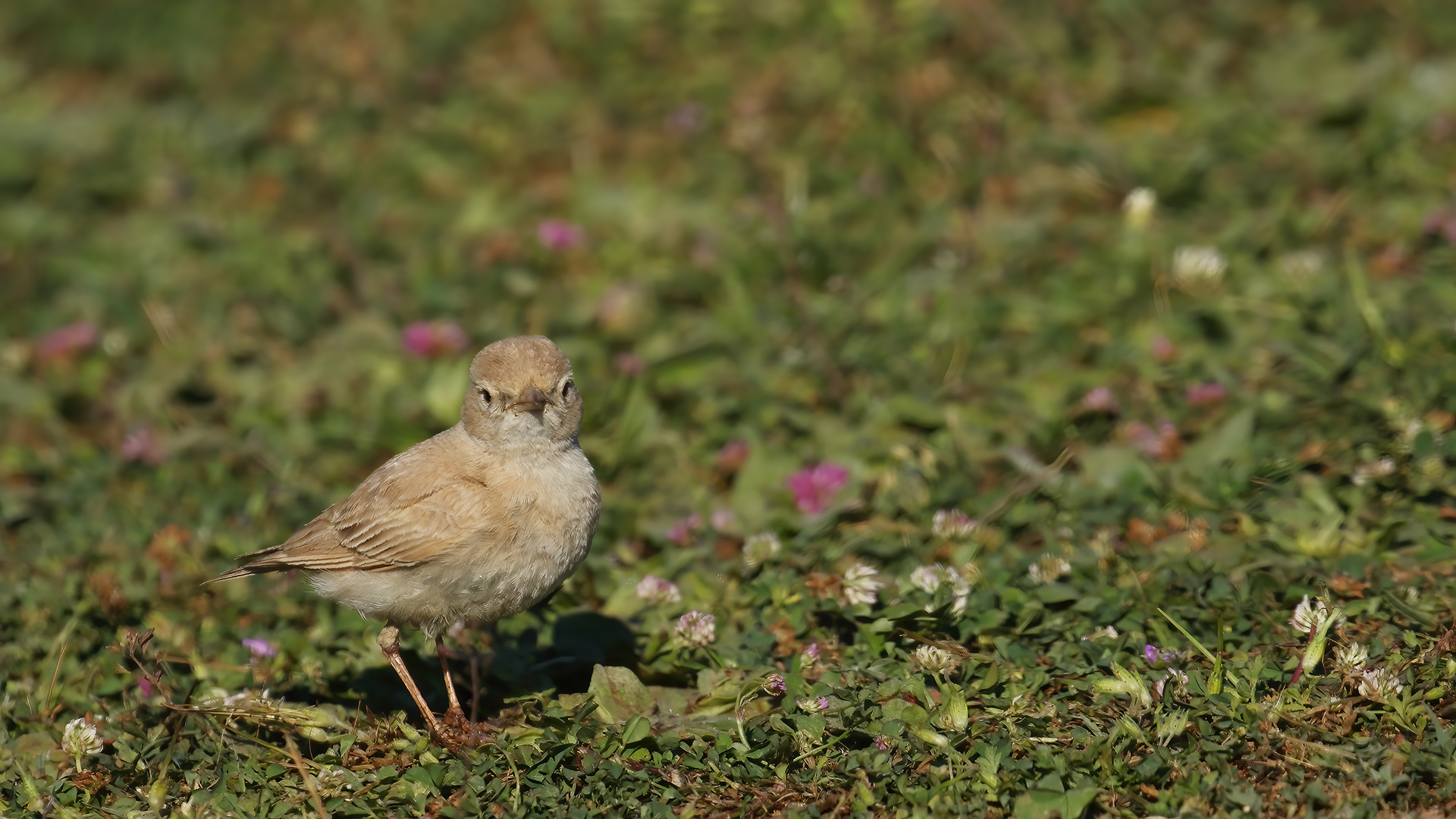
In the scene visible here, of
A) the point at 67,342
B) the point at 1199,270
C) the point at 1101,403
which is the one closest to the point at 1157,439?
the point at 1101,403

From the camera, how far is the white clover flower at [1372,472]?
20.0 ft

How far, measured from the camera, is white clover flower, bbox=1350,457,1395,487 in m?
6.09

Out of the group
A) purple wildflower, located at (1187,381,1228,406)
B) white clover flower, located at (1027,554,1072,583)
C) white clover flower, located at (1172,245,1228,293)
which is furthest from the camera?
white clover flower, located at (1172,245,1228,293)

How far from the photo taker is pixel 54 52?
492 inches

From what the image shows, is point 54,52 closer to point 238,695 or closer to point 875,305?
point 875,305

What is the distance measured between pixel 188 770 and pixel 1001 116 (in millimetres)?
6587

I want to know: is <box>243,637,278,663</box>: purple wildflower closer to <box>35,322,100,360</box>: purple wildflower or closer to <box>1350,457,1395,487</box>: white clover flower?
<box>35,322,100,360</box>: purple wildflower

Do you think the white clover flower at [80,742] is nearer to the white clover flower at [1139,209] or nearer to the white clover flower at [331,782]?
the white clover flower at [331,782]

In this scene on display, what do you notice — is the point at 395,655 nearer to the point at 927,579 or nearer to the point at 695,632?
the point at 695,632

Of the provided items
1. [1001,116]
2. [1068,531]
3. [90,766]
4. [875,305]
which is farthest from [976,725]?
[1001,116]

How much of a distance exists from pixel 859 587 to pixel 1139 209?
3.77 metres

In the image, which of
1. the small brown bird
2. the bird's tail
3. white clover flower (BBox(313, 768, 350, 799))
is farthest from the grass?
the bird's tail

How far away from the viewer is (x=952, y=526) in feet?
20.8

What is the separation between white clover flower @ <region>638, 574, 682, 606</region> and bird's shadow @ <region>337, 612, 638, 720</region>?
159mm
